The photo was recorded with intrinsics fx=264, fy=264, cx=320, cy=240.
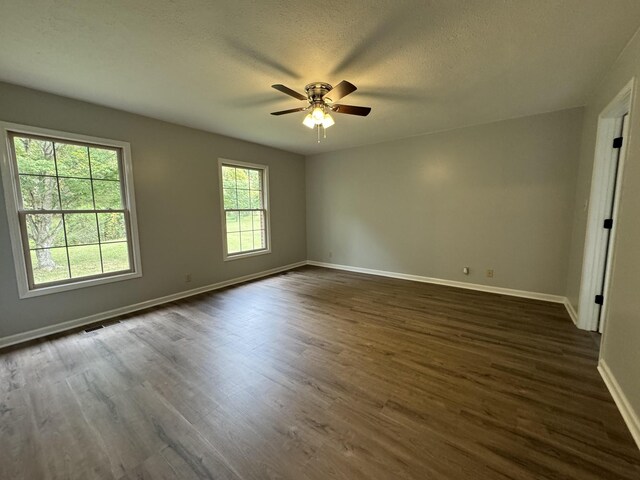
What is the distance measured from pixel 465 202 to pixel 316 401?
12.4 feet

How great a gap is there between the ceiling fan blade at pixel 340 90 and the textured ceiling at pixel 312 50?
0.18 meters

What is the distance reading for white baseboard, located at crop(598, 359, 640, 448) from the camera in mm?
1513

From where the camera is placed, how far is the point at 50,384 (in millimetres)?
2076

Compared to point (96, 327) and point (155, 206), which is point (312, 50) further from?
point (96, 327)

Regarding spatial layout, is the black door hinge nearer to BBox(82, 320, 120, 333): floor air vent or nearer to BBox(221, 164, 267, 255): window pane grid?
BBox(221, 164, 267, 255): window pane grid

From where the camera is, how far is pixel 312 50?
6.80 feet

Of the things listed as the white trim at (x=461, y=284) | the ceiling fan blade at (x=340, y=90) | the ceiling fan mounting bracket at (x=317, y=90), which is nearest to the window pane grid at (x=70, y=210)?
the ceiling fan mounting bracket at (x=317, y=90)

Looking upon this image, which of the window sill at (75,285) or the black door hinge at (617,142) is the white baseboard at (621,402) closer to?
the black door hinge at (617,142)

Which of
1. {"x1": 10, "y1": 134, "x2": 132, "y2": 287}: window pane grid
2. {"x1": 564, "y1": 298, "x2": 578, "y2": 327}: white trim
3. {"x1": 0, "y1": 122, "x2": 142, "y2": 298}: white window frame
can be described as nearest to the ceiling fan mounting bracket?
{"x1": 0, "y1": 122, "x2": 142, "y2": 298}: white window frame

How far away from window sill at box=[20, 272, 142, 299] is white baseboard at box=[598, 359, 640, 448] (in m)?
4.82

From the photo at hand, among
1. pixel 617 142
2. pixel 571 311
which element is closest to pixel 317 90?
pixel 617 142

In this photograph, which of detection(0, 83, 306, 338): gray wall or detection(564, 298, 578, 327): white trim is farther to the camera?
detection(564, 298, 578, 327): white trim

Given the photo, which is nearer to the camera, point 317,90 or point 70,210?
point 317,90

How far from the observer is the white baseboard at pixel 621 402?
4.96ft
